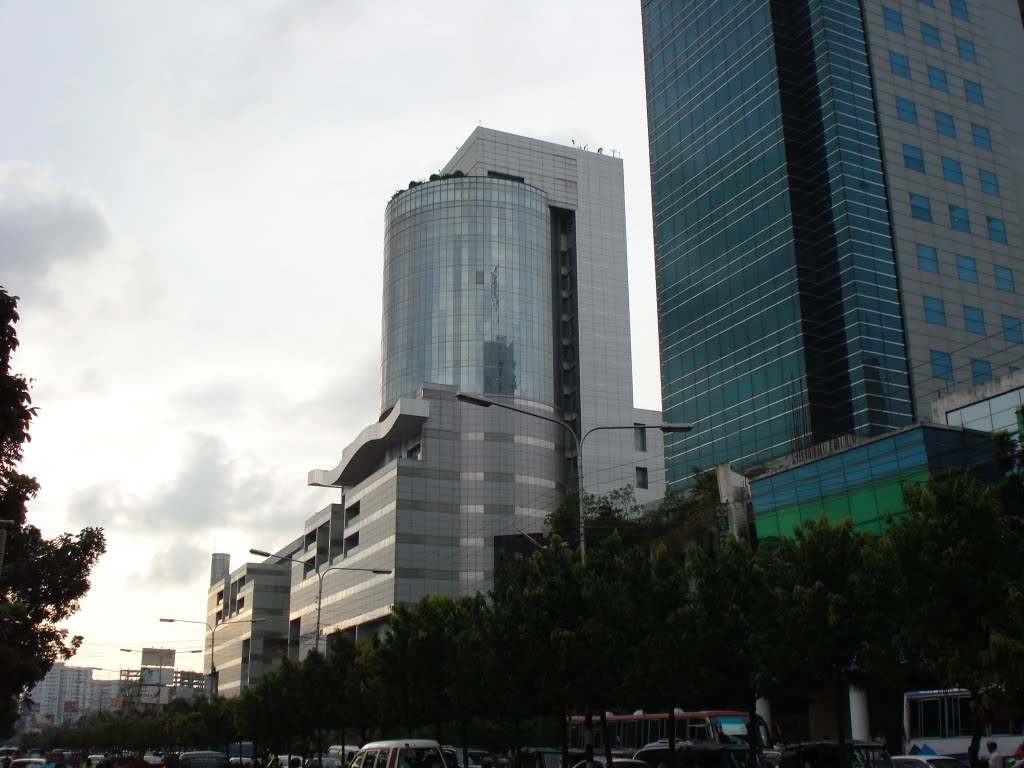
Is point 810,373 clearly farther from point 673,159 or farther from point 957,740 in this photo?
point 957,740

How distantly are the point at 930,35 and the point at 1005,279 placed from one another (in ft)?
79.7

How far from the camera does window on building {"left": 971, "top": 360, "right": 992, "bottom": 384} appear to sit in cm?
8825

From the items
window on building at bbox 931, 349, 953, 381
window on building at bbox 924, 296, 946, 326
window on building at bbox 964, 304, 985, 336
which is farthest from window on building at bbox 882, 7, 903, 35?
window on building at bbox 931, 349, 953, 381

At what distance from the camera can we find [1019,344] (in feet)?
299

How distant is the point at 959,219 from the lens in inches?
3723

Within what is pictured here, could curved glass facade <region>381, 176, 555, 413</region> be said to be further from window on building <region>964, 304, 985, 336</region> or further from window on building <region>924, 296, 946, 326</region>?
window on building <region>964, 304, 985, 336</region>

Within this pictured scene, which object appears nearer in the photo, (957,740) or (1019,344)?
(957,740)

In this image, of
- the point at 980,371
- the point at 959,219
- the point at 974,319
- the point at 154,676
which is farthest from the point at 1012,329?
the point at 154,676

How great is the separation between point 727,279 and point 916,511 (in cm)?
7540

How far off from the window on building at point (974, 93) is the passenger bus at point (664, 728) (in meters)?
72.0

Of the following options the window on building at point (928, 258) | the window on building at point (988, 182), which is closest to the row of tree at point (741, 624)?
the window on building at point (928, 258)

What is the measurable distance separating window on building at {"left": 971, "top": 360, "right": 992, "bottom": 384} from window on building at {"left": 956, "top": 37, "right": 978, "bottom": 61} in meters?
31.9

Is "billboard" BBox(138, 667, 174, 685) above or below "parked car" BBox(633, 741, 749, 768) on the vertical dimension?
above

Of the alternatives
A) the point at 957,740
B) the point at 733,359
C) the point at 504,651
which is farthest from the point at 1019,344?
the point at 504,651
